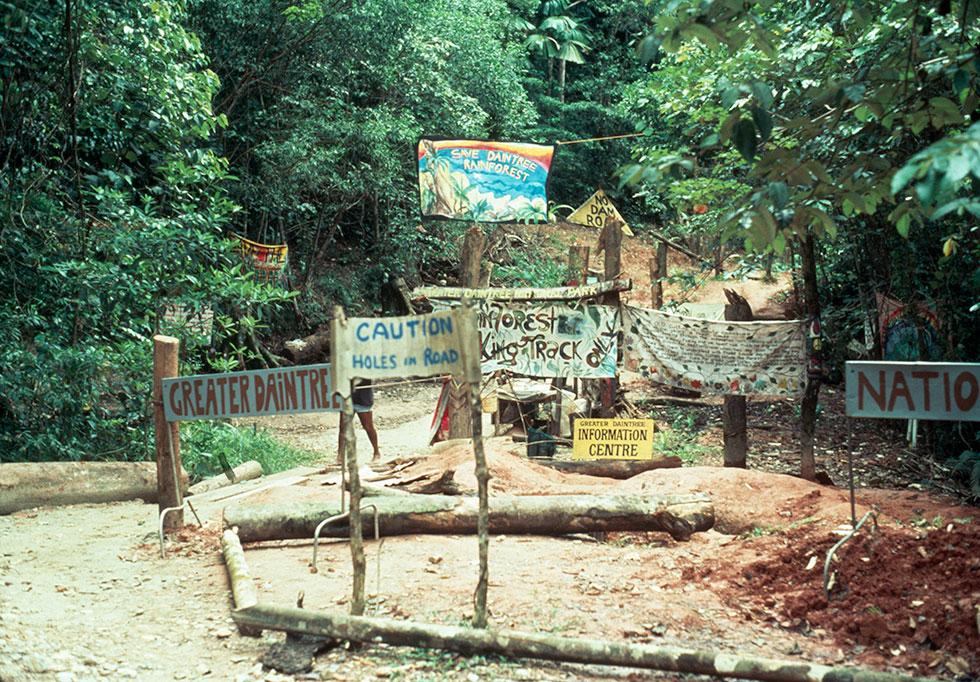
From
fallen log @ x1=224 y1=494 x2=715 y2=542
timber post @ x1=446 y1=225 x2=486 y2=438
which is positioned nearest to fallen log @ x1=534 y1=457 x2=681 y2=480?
timber post @ x1=446 y1=225 x2=486 y2=438

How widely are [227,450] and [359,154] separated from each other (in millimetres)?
8798

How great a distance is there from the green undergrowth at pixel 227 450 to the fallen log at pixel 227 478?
7.5 inches

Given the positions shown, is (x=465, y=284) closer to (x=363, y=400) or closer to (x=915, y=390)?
(x=363, y=400)

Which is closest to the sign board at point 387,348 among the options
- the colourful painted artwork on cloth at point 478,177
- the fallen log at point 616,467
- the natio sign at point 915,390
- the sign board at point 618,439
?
the natio sign at point 915,390

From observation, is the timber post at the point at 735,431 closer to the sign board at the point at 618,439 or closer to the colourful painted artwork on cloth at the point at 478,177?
the sign board at the point at 618,439

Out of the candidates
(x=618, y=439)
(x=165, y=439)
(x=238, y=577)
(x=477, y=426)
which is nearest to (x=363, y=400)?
(x=618, y=439)

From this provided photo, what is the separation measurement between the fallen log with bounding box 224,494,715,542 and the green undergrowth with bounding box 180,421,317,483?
11.8 feet

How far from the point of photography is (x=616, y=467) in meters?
9.38

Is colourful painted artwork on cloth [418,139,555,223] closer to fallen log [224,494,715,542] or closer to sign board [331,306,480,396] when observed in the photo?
fallen log [224,494,715,542]

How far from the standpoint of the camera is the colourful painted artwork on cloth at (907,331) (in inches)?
424

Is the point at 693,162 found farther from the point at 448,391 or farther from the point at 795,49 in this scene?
the point at 448,391

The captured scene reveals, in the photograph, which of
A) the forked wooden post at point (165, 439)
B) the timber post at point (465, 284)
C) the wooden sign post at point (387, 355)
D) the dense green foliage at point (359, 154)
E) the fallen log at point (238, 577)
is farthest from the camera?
the timber post at point (465, 284)

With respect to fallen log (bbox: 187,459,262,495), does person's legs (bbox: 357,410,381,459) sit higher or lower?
higher

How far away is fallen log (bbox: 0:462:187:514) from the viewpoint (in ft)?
27.3
